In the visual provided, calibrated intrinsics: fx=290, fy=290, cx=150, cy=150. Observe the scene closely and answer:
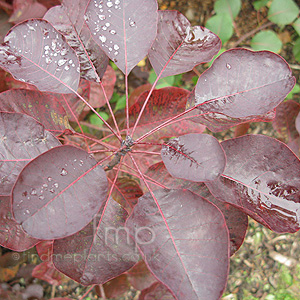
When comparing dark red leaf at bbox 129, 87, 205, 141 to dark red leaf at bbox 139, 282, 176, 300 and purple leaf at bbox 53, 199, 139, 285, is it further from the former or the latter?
dark red leaf at bbox 139, 282, 176, 300

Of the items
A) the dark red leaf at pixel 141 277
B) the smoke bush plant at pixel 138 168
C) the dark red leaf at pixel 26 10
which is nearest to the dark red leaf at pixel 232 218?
the smoke bush plant at pixel 138 168

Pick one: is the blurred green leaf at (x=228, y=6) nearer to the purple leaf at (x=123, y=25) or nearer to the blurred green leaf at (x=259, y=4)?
the blurred green leaf at (x=259, y=4)

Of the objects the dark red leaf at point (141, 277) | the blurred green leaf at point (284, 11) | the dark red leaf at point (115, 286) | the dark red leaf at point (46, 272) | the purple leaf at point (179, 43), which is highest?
the purple leaf at point (179, 43)

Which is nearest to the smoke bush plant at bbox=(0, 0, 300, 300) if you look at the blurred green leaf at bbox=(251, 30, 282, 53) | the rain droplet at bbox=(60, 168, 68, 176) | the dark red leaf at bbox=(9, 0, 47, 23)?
the rain droplet at bbox=(60, 168, 68, 176)

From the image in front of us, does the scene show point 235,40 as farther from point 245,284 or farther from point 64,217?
point 64,217

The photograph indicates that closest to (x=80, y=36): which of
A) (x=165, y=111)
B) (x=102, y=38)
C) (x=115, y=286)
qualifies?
(x=102, y=38)

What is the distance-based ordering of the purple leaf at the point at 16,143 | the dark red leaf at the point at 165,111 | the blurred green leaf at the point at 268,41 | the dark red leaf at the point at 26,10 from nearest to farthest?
the purple leaf at the point at 16,143 → the dark red leaf at the point at 165,111 → the dark red leaf at the point at 26,10 → the blurred green leaf at the point at 268,41

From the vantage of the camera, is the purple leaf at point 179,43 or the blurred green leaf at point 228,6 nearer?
the purple leaf at point 179,43

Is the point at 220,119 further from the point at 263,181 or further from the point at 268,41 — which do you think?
the point at 268,41

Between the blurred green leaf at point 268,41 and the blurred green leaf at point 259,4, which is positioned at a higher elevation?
the blurred green leaf at point 259,4
